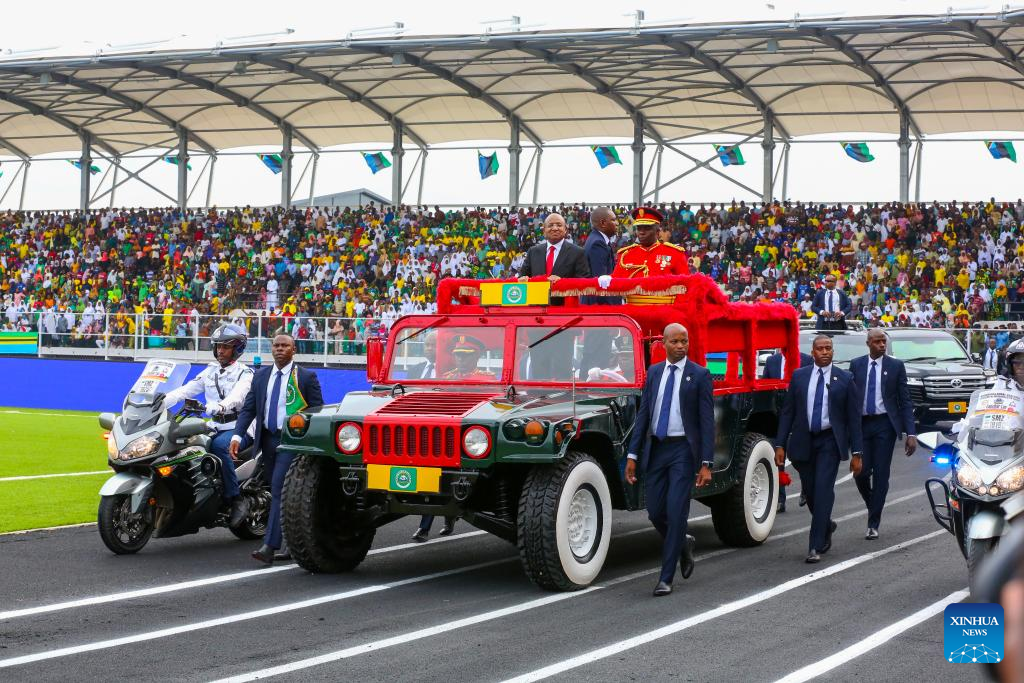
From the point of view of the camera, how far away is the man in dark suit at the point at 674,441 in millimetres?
9125

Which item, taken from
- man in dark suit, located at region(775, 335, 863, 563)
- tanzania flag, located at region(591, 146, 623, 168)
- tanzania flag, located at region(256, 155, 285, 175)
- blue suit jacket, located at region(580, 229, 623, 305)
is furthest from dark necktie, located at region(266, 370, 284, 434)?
tanzania flag, located at region(256, 155, 285, 175)

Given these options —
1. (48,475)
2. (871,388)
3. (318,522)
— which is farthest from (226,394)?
(48,475)

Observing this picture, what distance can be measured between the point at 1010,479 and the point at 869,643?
135 centimetres

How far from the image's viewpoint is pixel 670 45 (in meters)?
31.8

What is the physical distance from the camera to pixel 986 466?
8.12 metres

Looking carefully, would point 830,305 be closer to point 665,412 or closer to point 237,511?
point 237,511

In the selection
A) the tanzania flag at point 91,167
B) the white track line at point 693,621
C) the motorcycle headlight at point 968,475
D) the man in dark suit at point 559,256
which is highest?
the tanzania flag at point 91,167

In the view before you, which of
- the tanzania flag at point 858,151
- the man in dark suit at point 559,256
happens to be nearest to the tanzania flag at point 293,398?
the man in dark suit at point 559,256

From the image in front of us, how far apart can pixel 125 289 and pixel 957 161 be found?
80.9 ft

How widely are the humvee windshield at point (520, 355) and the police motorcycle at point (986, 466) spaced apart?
269 cm

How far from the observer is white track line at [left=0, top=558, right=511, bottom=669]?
7.10m

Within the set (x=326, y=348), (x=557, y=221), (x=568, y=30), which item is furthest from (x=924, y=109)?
(x=557, y=221)

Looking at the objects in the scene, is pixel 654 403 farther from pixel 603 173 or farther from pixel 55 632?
pixel 603 173

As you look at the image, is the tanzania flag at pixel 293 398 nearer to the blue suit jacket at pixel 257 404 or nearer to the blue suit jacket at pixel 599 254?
the blue suit jacket at pixel 257 404
